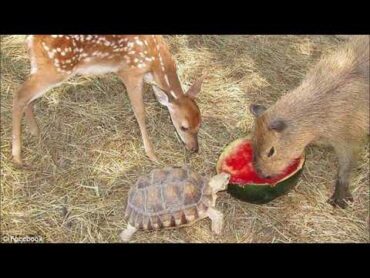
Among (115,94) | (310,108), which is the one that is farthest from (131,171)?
(310,108)

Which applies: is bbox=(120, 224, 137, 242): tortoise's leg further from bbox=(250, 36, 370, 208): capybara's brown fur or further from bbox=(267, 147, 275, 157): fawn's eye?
bbox=(267, 147, 275, 157): fawn's eye

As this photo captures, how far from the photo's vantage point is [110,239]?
5398 millimetres

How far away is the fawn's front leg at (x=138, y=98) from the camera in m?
5.85

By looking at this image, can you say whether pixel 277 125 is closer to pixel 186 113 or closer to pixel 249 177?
pixel 249 177

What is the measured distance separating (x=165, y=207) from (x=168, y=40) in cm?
308

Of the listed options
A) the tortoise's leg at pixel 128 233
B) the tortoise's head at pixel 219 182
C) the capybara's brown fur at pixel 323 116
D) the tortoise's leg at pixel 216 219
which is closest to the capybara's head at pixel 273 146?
the capybara's brown fur at pixel 323 116

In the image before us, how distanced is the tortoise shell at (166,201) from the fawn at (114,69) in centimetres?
80

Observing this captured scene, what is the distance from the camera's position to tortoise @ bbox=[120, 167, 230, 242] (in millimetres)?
5137

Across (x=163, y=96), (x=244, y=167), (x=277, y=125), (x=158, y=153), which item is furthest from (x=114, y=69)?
(x=277, y=125)

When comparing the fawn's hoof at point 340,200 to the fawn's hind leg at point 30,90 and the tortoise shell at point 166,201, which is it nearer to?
the tortoise shell at point 166,201

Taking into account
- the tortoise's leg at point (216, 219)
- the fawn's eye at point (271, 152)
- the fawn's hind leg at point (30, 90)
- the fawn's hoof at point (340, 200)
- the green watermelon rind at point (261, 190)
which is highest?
the fawn's hind leg at point (30, 90)

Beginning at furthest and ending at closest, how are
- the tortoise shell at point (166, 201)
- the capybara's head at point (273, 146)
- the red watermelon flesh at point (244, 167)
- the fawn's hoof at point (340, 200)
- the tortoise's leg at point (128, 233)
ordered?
the fawn's hoof at point (340, 200) < the red watermelon flesh at point (244, 167) < the capybara's head at point (273, 146) < the tortoise's leg at point (128, 233) < the tortoise shell at point (166, 201)

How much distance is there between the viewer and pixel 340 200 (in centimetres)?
577

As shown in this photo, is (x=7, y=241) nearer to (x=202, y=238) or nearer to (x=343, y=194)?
(x=202, y=238)
